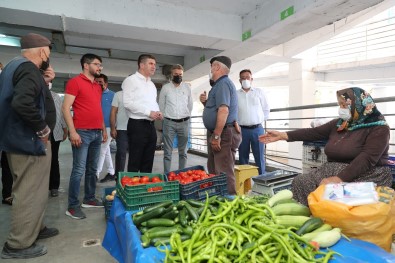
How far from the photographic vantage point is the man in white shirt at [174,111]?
3.71m

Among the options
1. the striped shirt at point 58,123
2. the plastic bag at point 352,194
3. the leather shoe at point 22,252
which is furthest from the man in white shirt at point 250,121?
the leather shoe at point 22,252

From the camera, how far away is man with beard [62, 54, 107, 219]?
2.79m

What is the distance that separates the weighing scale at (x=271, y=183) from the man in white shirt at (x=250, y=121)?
0.88 m

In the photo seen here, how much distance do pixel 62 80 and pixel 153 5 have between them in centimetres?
653

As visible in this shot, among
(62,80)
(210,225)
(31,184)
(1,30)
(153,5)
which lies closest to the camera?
(210,225)

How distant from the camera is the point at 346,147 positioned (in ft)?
7.66

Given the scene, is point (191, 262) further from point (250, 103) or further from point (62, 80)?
point (62, 80)

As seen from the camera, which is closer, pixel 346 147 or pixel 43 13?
pixel 346 147

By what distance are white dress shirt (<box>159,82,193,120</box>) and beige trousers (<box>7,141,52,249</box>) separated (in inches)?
75.0

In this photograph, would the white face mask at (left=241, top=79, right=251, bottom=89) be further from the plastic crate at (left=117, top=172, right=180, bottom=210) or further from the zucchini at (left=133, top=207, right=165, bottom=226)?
the zucchini at (left=133, top=207, right=165, bottom=226)

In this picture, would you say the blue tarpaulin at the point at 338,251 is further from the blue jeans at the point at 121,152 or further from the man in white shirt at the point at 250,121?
the man in white shirt at the point at 250,121

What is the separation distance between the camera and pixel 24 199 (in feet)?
6.67

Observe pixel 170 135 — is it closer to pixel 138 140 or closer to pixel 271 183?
pixel 138 140

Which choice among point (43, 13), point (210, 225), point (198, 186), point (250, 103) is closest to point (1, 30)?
point (43, 13)
